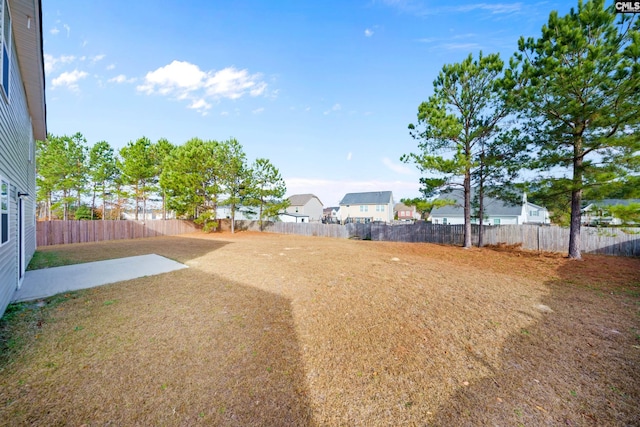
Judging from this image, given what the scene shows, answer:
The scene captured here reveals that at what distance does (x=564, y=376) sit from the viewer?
2.78 m

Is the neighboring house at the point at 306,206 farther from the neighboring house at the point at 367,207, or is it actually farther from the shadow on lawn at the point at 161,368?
the shadow on lawn at the point at 161,368

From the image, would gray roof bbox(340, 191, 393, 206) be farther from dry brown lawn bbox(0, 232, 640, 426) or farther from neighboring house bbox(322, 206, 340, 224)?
dry brown lawn bbox(0, 232, 640, 426)

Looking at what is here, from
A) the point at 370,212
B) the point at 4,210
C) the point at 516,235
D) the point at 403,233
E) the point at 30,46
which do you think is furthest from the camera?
the point at 370,212

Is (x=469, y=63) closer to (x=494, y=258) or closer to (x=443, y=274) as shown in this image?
(x=494, y=258)

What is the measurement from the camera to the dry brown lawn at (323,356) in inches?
89.0

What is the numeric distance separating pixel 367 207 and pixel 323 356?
38535mm

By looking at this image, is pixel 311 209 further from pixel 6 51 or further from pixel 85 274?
pixel 6 51

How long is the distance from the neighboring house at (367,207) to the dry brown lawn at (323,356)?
110 ft

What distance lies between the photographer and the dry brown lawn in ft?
7.42

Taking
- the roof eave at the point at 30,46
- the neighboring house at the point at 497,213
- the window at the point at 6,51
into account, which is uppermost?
the roof eave at the point at 30,46

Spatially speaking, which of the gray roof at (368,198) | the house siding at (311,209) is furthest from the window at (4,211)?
the gray roof at (368,198)

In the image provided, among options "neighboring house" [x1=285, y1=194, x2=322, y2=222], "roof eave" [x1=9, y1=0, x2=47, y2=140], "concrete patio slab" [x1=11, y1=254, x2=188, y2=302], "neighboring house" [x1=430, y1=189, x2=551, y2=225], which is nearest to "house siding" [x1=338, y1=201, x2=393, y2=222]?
"neighboring house" [x1=285, y1=194, x2=322, y2=222]

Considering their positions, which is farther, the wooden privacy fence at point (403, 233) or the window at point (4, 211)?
the wooden privacy fence at point (403, 233)

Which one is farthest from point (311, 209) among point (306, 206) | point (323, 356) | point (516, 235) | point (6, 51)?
point (323, 356)
